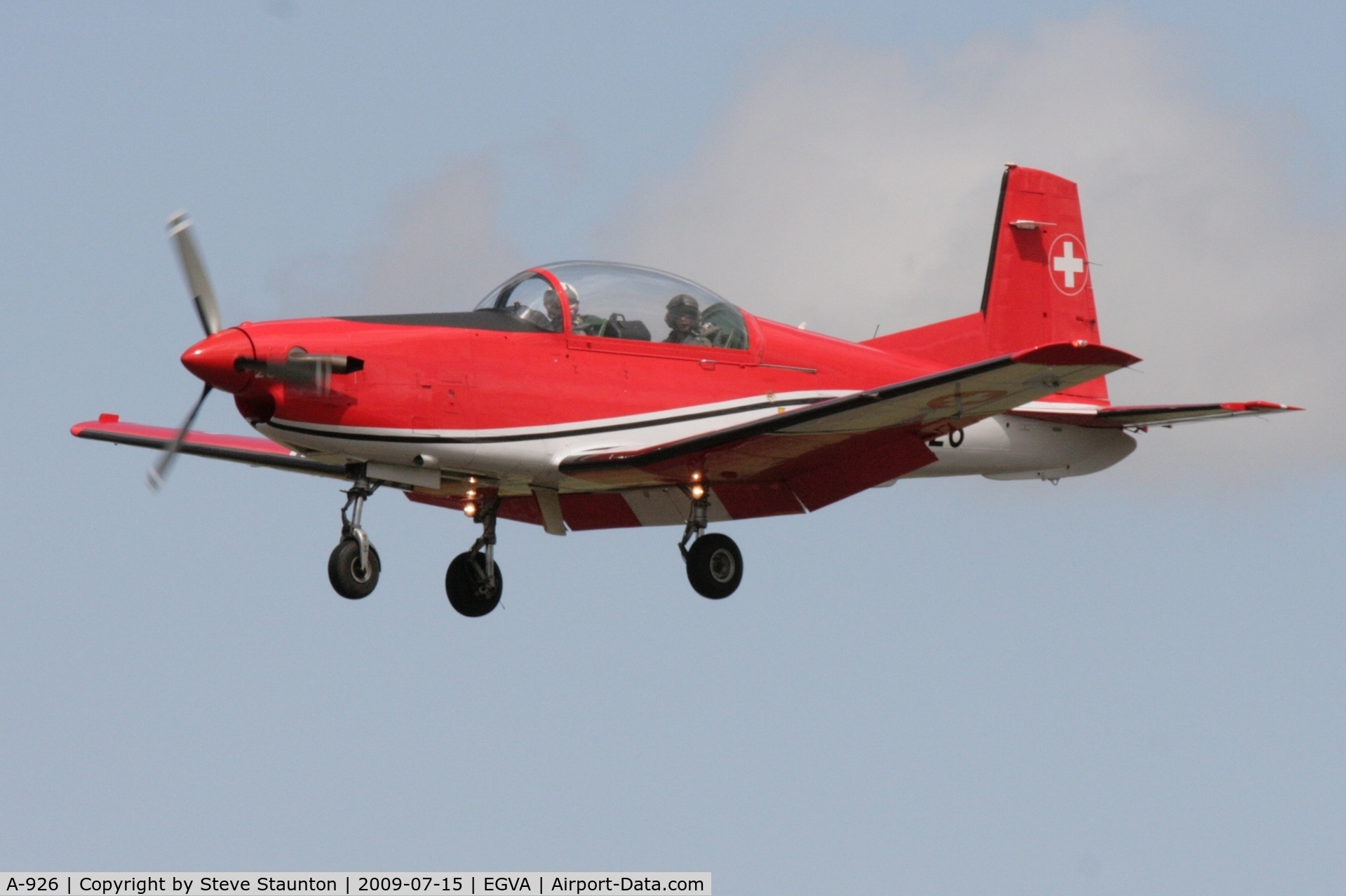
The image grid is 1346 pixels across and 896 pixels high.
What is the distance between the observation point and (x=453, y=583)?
1814cm

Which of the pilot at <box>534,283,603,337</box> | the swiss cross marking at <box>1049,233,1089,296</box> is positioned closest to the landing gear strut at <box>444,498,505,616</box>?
the pilot at <box>534,283,603,337</box>

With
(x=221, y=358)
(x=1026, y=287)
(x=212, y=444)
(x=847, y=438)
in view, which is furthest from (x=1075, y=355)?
(x=212, y=444)

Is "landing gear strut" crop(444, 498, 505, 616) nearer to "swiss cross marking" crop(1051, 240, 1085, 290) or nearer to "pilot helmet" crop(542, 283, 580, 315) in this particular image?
"pilot helmet" crop(542, 283, 580, 315)

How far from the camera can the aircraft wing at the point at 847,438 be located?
1498 centimetres

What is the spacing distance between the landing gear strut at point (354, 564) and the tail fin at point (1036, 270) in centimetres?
744

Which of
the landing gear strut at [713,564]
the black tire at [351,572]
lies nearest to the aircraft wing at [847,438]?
the landing gear strut at [713,564]

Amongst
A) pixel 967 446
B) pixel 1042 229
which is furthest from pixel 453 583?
pixel 1042 229

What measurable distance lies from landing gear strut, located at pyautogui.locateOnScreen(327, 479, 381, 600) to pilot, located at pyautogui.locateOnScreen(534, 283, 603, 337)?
242 cm

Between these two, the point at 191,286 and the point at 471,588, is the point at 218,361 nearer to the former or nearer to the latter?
the point at 191,286

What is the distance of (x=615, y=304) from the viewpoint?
56.0 ft

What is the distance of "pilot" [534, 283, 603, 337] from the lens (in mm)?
16797

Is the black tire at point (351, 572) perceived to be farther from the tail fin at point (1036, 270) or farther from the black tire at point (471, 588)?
the tail fin at point (1036, 270)

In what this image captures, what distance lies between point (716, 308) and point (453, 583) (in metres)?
3.63

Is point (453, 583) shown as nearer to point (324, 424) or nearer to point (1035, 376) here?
point (324, 424)
